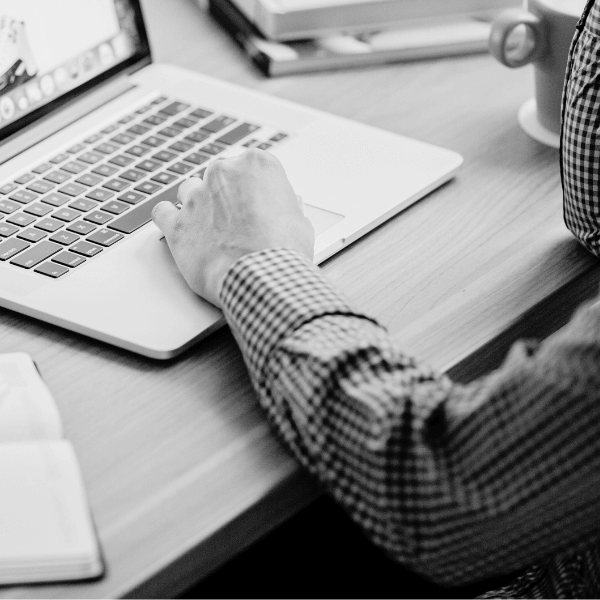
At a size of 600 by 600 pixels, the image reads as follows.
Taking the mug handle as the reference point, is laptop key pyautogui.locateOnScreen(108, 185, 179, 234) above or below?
below

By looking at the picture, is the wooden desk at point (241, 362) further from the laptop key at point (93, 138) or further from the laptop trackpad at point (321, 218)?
the laptop key at point (93, 138)

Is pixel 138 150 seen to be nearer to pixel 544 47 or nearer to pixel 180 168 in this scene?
pixel 180 168

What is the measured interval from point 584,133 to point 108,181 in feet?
1.33

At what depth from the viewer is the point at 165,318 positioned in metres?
0.67

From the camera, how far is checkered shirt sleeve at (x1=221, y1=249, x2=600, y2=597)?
510 mm

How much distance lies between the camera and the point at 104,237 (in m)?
0.76

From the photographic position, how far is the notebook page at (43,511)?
501 millimetres

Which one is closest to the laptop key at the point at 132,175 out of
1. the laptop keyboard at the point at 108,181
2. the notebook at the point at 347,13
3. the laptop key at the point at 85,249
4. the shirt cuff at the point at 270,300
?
the laptop keyboard at the point at 108,181

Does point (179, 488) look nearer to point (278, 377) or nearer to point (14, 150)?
point (278, 377)

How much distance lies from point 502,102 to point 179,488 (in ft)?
1.96

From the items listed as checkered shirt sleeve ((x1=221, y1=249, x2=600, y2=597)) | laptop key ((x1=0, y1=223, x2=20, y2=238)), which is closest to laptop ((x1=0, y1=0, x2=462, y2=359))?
laptop key ((x1=0, y1=223, x2=20, y2=238))

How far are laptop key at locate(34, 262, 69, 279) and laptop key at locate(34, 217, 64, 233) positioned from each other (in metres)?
0.05

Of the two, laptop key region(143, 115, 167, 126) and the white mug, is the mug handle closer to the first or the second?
the white mug

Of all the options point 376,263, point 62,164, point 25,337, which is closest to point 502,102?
point 376,263
